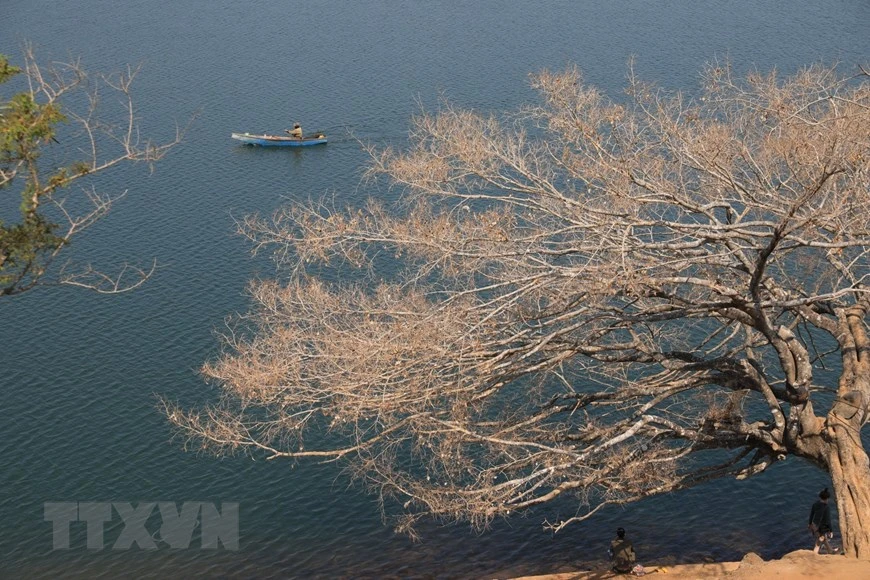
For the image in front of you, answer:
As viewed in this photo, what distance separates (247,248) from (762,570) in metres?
19.8

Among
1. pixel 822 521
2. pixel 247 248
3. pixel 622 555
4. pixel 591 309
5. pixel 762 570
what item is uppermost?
pixel 247 248

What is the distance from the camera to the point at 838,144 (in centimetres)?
1372

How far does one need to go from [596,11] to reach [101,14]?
24.2 metres

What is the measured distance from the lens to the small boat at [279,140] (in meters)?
37.8

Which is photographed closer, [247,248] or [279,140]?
[247,248]

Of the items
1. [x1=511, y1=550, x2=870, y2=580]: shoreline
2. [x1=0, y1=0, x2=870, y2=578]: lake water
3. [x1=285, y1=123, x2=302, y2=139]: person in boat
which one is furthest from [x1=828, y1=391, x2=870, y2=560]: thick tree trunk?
[x1=285, y1=123, x2=302, y2=139]: person in boat

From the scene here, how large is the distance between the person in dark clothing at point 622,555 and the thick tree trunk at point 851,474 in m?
4.06

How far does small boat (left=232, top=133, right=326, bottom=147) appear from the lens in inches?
1486

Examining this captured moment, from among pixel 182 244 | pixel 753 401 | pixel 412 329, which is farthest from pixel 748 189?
pixel 182 244

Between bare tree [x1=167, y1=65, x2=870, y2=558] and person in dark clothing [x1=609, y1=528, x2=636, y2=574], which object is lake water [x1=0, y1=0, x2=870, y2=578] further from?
bare tree [x1=167, y1=65, x2=870, y2=558]

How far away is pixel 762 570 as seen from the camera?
14.3 metres

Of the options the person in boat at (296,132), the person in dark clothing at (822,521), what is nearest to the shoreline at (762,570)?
the person in dark clothing at (822,521)

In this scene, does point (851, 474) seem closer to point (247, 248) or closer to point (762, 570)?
point (762, 570)

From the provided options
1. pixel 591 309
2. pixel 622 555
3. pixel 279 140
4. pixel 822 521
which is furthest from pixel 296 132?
pixel 822 521
